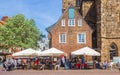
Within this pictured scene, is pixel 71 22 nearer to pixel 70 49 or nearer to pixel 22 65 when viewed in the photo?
pixel 70 49

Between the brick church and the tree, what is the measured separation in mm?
15899

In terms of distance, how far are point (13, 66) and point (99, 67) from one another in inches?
485

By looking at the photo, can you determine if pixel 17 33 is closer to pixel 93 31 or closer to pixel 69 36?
pixel 69 36

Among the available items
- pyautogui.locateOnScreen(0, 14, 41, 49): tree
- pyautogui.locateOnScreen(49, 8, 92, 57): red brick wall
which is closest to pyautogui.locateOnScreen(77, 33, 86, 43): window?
pyautogui.locateOnScreen(49, 8, 92, 57): red brick wall

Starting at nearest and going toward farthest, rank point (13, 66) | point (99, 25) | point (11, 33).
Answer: point (13, 66)
point (99, 25)
point (11, 33)

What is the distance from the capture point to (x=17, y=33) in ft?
277

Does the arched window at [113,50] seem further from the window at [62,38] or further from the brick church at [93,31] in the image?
the window at [62,38]

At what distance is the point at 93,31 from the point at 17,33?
2146cm

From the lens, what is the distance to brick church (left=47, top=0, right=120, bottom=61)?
219 ft

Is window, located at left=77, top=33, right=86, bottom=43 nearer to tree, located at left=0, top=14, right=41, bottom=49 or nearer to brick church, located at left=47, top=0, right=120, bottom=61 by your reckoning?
brick church, located at left=47, top=0, right=120, bottom=61

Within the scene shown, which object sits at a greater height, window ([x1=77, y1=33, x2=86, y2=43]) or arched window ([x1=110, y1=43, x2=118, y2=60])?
window ([x1=77, y1=33, x2=86, y2=43])

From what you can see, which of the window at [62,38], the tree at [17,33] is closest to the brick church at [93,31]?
the window at [62,38]

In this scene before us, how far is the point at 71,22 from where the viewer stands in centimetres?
6994

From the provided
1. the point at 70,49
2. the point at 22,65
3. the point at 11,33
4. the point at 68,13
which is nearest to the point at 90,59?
the point at 70,49
